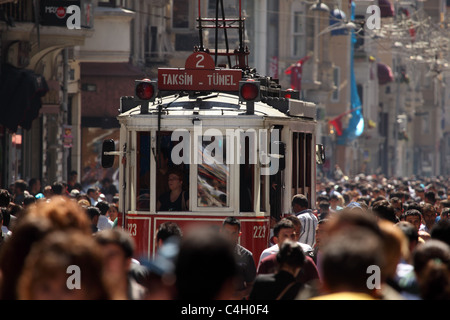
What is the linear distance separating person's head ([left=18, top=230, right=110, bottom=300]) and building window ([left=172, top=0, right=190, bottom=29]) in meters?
31.4

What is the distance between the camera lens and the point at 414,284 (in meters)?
6.86

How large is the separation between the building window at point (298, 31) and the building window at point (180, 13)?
10.4 metres

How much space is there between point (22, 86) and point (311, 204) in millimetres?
8929

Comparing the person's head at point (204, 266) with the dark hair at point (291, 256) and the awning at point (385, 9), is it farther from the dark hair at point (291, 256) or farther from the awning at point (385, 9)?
the awning at point (385, 9)

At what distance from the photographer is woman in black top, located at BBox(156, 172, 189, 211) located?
1238 centimetres

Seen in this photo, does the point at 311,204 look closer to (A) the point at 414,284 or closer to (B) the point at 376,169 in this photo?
(A) the point at 414,284

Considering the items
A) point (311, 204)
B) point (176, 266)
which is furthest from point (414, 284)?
point (311, 204)

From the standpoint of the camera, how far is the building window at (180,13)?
117 feet

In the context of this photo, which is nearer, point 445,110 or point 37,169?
point 37,169

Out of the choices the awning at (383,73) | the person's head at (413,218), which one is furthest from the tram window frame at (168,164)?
the awning at (383,73)

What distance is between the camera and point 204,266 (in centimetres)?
454

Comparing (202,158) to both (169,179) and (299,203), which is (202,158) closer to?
(169,179)

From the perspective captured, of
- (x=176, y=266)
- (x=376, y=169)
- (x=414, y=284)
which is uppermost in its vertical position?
(x=176, y=266)

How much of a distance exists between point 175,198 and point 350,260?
7.90 m
